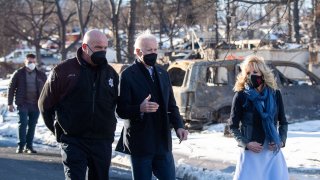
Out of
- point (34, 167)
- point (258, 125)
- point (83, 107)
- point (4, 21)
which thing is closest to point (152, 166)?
point (83, 107)

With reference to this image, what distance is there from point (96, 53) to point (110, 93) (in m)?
0.39

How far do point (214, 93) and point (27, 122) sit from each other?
409cm

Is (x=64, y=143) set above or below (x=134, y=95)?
below

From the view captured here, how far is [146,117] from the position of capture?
18.1ft

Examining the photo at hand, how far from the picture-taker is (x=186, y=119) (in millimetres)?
13398

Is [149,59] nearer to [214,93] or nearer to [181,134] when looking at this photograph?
[181,134]

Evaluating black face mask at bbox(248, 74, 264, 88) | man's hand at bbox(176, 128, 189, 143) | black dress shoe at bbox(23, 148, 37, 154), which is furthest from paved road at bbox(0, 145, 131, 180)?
black face mask at bbox(248, 74, 264, 88)

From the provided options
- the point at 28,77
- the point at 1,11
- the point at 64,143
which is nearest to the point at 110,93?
the point at 64,143

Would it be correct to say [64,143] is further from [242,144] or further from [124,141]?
[242,144]

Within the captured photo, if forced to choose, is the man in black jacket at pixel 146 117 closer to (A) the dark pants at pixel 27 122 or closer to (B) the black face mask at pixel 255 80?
(B) the black face mask at pixel 255 80

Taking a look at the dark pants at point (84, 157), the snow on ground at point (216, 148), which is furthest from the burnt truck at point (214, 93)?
the dark pants at point (84, 157)

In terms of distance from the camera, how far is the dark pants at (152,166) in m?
5.55

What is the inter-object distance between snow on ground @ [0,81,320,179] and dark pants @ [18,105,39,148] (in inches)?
36.4

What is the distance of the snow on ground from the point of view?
9273 mm
